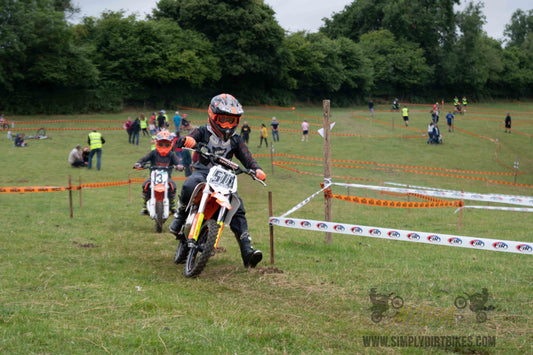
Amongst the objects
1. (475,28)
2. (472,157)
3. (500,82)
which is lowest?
(472,157)

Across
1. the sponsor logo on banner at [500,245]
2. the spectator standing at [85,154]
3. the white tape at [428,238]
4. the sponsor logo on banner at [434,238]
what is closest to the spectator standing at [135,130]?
the spectator standing at [85,154]

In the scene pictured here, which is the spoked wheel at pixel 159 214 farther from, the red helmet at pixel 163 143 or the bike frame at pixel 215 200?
the bike frame at pixel 215 200

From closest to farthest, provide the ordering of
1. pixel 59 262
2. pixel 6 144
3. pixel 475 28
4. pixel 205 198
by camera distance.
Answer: pixel 205 198 → pixel 59 262 → pixel 6 144 → pixel 475 28

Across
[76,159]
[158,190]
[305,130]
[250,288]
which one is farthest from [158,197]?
[305,130]

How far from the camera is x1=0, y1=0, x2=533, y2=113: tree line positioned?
49062 mm

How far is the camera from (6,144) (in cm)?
3381

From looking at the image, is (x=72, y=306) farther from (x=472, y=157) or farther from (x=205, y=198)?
(x=472, y=157)

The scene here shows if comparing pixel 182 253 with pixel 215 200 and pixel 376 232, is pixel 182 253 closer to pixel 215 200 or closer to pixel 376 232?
pixel 215 200

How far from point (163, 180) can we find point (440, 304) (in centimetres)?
768

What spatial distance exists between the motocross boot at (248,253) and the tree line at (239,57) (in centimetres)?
4525

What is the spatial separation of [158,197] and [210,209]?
4.73 m

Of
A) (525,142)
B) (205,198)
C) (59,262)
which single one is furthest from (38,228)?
(525,142)

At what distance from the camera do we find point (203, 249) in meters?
7.32

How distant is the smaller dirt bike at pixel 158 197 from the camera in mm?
12148
